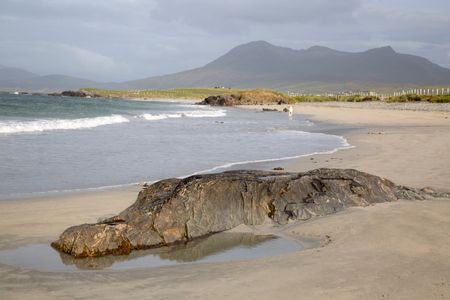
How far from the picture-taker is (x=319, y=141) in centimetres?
2278

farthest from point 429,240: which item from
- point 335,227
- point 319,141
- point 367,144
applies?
point 319,141

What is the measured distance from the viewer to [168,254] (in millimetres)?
6746

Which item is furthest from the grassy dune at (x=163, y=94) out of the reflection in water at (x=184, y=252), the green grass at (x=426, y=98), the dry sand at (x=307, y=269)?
the reflection in water at (x=184, y=252)

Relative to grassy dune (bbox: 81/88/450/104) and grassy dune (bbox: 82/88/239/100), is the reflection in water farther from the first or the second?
grassy dune (bbox: 82/88/239/100)

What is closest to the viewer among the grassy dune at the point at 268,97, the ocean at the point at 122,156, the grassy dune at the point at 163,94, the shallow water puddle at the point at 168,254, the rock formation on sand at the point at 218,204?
the shallow water puddle at the point at 168,254

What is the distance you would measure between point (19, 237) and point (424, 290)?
18.0ft

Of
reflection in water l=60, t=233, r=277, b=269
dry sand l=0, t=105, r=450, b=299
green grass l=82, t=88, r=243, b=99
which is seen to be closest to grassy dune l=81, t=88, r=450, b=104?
green grass l=82, t=88, r=243, b=99

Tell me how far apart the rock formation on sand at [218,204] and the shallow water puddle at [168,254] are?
0.65ft

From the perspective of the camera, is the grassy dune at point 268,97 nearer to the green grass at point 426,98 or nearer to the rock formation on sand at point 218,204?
the green grass at point 426,98

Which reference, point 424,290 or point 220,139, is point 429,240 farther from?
point 220,139

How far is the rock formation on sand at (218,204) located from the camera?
6.92 m

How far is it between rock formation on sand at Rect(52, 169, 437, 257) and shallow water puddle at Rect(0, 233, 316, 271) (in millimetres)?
197

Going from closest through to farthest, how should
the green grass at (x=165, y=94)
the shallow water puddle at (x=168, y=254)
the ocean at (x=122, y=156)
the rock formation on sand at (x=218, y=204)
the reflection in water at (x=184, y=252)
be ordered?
the shallow water puddle at (x=168, y=254) → the reflection in water at (x=184, y=252) → the rock formation on sand at (x=218, y=204) → the ocean at (x=122, y=156) → the green grass at (x=165, y=94)

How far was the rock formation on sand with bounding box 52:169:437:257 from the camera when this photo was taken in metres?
6.92
